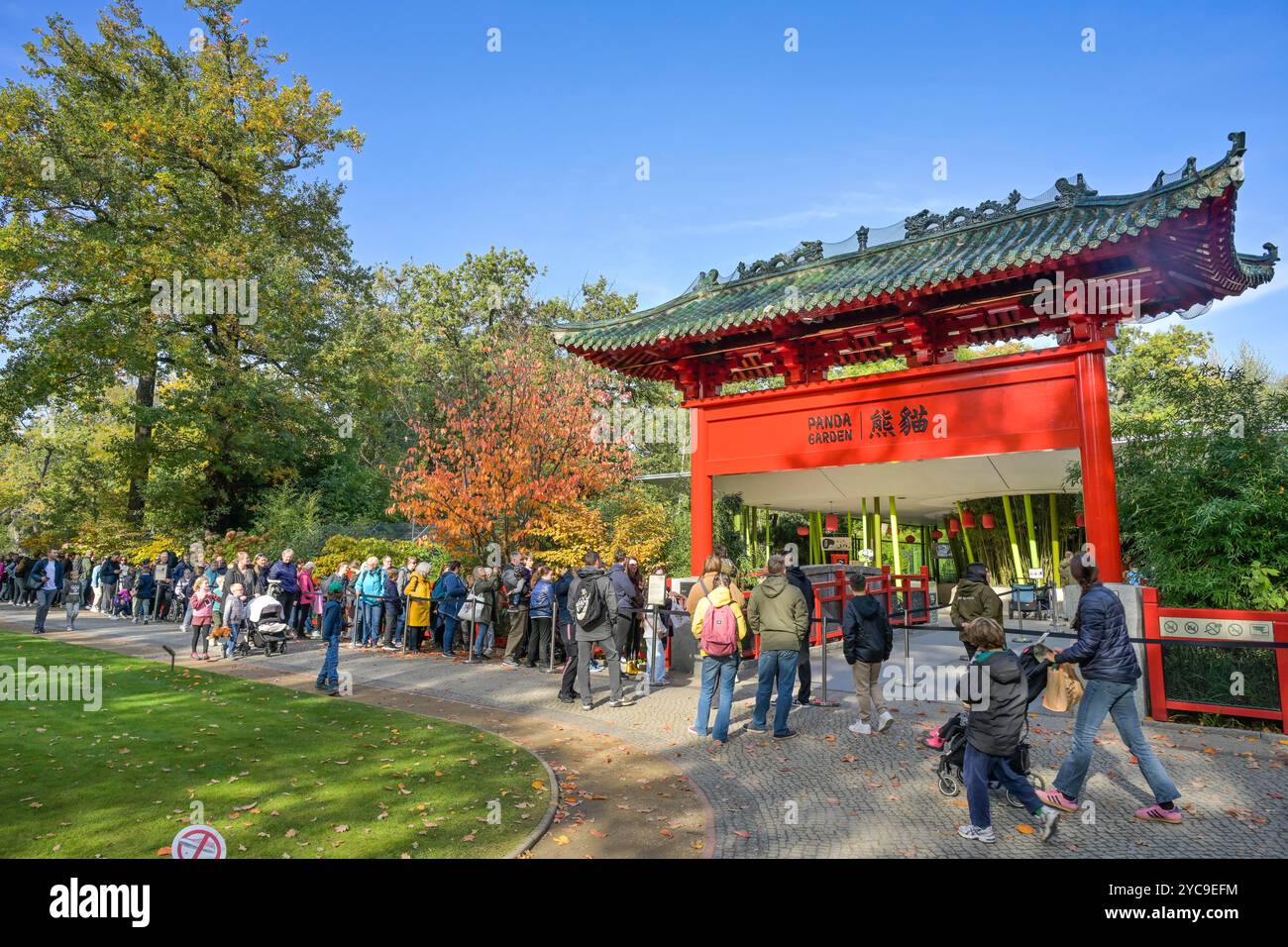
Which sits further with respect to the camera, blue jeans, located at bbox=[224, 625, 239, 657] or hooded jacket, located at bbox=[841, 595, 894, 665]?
blue jeans, located at bbox=[224, 625, 239, 657]

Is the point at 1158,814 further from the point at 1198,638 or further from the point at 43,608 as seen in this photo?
the point at 43,608

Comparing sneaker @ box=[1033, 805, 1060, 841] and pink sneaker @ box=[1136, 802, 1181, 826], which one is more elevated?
sneaker @ box=[1033, 805, 1060, 841]

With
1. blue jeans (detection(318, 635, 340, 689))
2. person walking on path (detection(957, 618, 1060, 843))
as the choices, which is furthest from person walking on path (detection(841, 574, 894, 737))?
blue jeans (detection(318, 635, 340, 689))

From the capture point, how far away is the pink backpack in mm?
7668

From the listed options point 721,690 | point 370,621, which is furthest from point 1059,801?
point 370,621

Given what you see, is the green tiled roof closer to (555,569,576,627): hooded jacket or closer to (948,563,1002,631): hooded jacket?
(948,563,1002,631): hooded jacket

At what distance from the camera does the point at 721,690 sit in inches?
296

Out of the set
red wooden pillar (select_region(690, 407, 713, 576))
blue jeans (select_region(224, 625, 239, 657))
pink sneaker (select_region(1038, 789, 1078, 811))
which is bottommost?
pink sneaker (select_region(1038, 789, 1078, 811))

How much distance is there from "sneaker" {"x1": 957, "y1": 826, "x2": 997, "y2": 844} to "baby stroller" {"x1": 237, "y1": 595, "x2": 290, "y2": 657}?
39.6 ft

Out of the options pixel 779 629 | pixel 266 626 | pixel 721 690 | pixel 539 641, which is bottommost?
pixel 539 641

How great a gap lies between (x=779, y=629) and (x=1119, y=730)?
3.01m

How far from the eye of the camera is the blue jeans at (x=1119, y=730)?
17.2 ft

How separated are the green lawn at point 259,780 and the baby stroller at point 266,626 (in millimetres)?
3702

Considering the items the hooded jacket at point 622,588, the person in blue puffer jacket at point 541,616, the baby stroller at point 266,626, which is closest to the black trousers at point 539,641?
the person in blue puffer jacket at point 541,616
